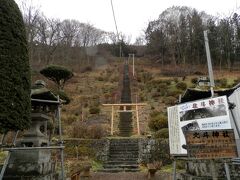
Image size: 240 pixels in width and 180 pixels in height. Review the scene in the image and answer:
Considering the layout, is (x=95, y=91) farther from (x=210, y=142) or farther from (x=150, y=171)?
(x=210, y=142)

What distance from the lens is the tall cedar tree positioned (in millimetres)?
6531

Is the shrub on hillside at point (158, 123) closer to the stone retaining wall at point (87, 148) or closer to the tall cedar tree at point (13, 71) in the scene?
the stone retaining wall at point (87, 148)

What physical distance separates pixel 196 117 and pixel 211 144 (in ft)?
9.47

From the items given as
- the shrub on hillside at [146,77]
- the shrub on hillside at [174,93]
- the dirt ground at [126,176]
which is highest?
the shrub on hillside at [146,77]

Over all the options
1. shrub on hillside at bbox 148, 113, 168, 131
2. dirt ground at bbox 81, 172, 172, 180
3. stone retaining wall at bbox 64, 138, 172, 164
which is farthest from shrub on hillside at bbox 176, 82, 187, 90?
dirt ground at bbox 81, 172, 172, 180

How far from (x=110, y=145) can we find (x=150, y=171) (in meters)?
4.61

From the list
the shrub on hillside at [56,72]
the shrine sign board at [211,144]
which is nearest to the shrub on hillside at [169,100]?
the shrub on hillside at [56,72]

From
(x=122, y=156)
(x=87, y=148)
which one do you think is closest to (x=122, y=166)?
(x=122, y=156)

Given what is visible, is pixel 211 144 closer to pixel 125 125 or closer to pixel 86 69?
pixel 125 125

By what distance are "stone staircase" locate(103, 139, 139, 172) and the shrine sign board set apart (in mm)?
7785

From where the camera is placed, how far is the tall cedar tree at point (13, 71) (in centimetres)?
653

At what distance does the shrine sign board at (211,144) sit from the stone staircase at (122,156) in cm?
778

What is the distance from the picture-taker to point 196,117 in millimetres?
9195

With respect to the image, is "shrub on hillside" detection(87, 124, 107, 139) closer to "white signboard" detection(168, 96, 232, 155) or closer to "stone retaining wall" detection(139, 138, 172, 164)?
"stone retaining wall" detection(139, 138, 172, 164)
